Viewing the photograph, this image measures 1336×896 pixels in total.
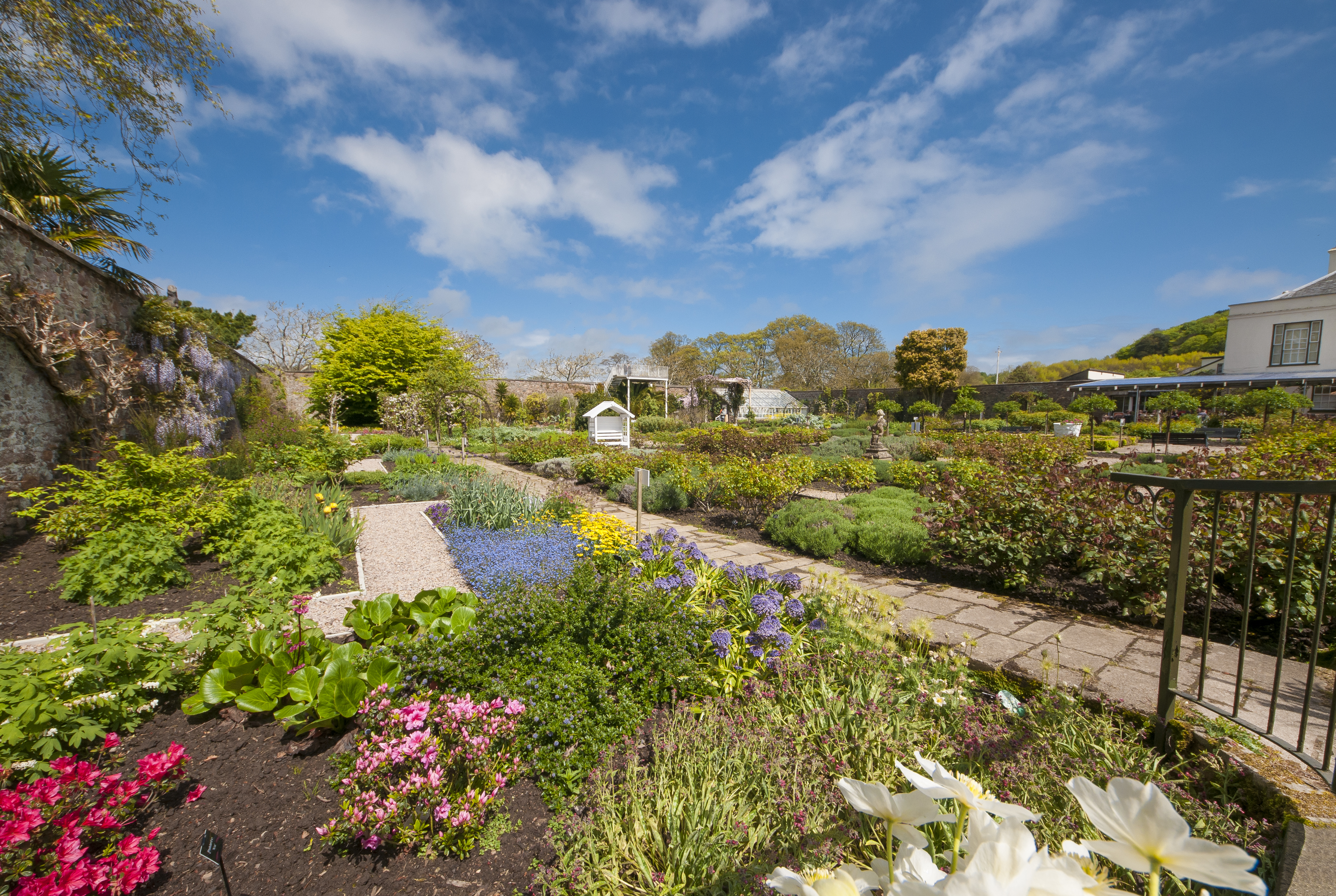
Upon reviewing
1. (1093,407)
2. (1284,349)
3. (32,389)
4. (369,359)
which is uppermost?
(1284,349)

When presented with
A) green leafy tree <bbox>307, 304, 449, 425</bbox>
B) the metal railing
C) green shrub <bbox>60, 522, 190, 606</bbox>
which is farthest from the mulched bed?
green leafy tree <bbox>307, 304, 449, 425</bbox>

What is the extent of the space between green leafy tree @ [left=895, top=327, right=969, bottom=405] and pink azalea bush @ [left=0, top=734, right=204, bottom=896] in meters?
28.8

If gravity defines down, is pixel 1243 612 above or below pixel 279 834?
above

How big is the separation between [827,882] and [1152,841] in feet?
1.06

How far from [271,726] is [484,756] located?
1.16 m

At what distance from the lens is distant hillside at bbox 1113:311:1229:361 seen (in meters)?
33.4

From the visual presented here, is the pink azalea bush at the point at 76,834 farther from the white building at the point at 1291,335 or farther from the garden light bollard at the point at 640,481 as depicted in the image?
the white building at the point at 1291,335

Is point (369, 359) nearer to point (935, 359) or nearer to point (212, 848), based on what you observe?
point (212, 848)

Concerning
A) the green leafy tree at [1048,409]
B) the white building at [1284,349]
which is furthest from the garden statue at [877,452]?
the white building at [1284,349]

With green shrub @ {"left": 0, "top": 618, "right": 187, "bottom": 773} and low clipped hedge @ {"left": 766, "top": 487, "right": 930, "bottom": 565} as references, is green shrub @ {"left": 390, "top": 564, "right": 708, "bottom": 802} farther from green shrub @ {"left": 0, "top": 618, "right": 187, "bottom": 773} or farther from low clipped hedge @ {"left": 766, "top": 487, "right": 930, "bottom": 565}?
low clipped hedge @ {"left": 766, "top": 487, "right": 930, "bottom": 565}

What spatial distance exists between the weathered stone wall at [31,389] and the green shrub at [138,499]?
0.50m

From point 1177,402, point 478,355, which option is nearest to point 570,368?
point 478,355

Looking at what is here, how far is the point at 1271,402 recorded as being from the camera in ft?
47.6

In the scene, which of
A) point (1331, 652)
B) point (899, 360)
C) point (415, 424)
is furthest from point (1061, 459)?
point (899, 360)
